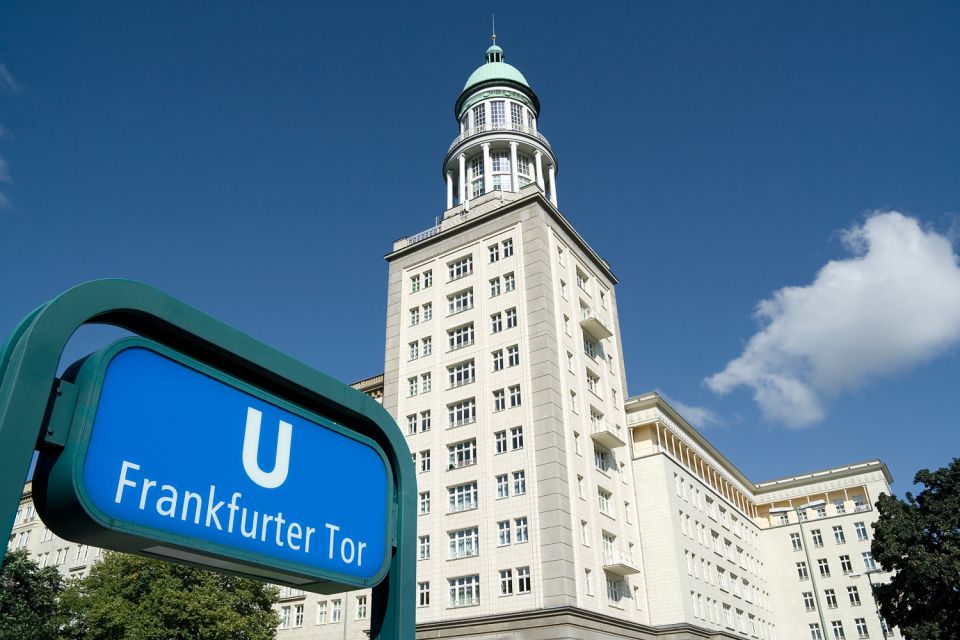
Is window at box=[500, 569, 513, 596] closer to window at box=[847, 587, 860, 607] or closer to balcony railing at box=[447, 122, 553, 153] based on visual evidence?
balcony railing at box=[447, 122, 553, 153]

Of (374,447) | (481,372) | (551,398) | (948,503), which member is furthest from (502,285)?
(374,447)

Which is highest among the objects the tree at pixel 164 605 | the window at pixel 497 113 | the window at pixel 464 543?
the window at pixel 497 113

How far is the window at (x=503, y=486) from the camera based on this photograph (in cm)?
4112

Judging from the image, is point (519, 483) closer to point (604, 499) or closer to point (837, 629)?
point (604, 499)

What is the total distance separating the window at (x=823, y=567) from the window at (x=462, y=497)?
41653 millimetres

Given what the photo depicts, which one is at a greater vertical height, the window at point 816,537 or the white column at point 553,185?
the white column at point 553,185

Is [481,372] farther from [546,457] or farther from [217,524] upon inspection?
[217,524]

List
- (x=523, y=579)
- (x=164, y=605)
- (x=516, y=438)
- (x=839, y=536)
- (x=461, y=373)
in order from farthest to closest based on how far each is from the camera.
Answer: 1. (x=839, y=536)
2. (x=461, y=373)
3. (x=516, y=438)
4. (x=164, y=605)
5. (x=523, y=579)

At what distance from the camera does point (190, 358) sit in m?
5.53

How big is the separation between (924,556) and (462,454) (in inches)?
1009

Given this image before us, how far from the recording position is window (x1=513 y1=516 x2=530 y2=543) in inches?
1547

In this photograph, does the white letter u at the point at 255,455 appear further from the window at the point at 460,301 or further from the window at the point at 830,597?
the window at the point at 830,597

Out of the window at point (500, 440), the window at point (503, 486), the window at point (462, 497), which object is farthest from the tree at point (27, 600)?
the window at point (500, 440)

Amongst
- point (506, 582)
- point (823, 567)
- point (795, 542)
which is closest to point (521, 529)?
point (506, 582)
